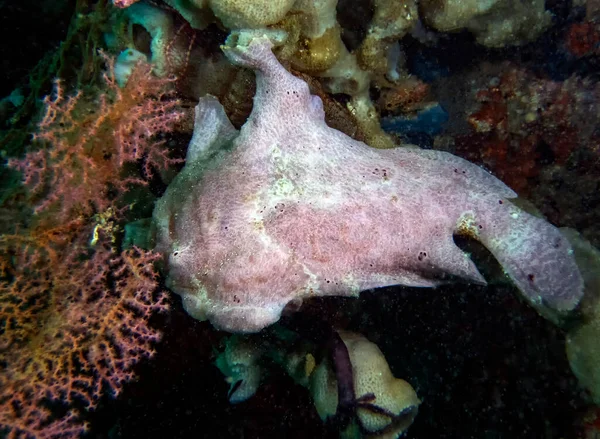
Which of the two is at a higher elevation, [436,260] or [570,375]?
[436,260]

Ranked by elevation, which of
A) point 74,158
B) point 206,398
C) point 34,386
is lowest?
point 206,398

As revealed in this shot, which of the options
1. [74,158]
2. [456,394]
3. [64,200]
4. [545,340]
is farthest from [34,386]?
[545,340]

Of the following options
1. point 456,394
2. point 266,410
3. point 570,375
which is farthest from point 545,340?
point 266,410

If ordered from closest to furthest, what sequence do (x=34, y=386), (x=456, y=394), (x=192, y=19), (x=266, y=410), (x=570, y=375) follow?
1. (x=34, y=386)
2. (x=192, y=19)
3. (x=570, y=375)
4. (x=456, y=394)
5. (x=266, y=410)

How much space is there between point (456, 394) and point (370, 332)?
91 centimetres

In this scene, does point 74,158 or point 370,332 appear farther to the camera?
point 370,332

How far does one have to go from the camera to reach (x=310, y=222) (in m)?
2.11

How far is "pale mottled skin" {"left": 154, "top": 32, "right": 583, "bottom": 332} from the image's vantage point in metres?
2.11

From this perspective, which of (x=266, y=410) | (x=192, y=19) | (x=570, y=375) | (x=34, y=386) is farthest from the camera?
(x=266, y=410)

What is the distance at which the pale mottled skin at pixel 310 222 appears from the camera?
2105 millimetres

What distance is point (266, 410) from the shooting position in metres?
3.48

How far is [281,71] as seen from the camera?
2133 millimetres

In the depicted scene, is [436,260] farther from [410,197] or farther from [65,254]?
[65,254]

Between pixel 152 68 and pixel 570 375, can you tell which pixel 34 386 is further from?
pixel 570 375
